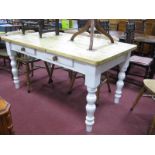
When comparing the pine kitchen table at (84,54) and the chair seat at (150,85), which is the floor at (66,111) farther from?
the chair seat at (150,85)

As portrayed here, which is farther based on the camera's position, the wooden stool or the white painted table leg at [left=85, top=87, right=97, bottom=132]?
the white painted table leg at [left=85, top=87, right=97, bottom=132]

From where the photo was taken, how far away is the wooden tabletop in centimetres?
154

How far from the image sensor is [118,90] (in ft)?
7.41

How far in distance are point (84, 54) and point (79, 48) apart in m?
0.19

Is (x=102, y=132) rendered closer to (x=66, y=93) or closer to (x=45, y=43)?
(x=66, y=93)

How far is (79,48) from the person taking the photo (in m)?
1.76

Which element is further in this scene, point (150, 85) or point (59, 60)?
point (150, 85)

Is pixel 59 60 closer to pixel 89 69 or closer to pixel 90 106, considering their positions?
pixel 89 69

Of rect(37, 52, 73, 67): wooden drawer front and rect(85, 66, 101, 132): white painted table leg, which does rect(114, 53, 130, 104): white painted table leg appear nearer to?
rect(85, 66, 101, 132): white painted table leg

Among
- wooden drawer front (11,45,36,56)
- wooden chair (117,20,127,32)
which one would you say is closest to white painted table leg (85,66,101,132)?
wooden drawer front (11,45,36,56)

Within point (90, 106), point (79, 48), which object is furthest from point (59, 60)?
point (90, 106)

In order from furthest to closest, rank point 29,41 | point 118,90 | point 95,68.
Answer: point 118,90 < point 29,41 < point 95,68

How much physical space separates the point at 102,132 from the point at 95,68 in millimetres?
755
